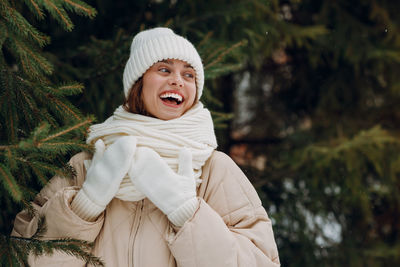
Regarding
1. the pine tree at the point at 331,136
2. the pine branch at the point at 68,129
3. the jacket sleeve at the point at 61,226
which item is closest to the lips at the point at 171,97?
the pine branch at the point at 68,129

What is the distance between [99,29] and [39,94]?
2.03 m

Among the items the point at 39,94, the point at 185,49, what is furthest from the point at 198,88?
the point at 39,94

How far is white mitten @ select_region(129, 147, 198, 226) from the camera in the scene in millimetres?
1756

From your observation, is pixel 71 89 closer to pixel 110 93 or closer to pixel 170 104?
pixel 170 104

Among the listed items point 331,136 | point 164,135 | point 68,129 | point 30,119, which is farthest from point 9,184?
point 331,136

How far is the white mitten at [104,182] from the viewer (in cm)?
178

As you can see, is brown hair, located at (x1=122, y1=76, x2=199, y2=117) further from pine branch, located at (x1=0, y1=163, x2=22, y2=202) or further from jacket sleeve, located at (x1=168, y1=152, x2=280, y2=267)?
pine branch, located at (x1=0, y1=163, x2=22, y2=202)

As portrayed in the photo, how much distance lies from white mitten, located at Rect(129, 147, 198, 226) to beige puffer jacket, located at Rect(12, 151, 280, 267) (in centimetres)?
5

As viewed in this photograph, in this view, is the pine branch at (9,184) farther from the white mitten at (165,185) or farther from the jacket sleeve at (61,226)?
the white mitten at (165,185)

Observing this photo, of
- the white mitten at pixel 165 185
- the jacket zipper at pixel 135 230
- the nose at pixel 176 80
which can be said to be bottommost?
the jacket zipper at pixel 135 230

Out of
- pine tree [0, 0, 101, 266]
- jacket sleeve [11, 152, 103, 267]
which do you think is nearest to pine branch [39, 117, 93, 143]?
pine tree [0, 0, 101, 266]

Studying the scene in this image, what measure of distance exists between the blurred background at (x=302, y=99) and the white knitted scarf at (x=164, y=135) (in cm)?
99

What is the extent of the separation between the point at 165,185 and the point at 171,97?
0.53 m

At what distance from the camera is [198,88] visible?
225 cm
